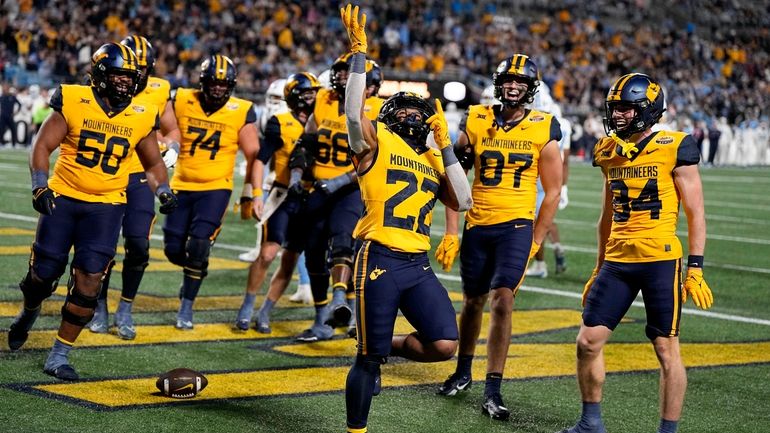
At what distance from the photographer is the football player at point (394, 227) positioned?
5938 mm

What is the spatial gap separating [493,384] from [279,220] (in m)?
2.81

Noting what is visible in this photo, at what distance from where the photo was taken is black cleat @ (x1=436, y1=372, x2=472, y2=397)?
738 centimetres

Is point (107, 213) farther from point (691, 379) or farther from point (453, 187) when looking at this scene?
point (691, 379)

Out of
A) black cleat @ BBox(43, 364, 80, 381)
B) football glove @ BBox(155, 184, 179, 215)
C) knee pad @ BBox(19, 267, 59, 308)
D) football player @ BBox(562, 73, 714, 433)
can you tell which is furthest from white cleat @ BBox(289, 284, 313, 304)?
football player @ BBox(562, 73, 714, 433)

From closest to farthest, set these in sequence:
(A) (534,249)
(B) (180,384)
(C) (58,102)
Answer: (B) (180,384)
(A) (534,249)
(C) (58,102)

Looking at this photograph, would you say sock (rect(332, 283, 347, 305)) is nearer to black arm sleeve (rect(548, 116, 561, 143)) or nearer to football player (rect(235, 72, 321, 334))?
football player (rect(235, 72, 321, 334))

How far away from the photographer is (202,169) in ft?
30.2

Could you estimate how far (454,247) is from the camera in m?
6.95

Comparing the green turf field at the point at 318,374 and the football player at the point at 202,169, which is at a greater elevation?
the football player at the point at 202,169

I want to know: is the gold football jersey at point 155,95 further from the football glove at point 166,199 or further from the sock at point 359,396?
the sock at point 359,396

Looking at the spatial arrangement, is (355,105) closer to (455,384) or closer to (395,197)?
(395,197)

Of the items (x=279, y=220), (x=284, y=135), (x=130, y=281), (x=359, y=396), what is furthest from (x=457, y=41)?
(x=359, y=396)

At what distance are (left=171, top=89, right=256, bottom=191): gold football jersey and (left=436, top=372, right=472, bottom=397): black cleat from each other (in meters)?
2.67

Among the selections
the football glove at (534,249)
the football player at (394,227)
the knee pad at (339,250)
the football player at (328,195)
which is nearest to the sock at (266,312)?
the football player at (328,195)
